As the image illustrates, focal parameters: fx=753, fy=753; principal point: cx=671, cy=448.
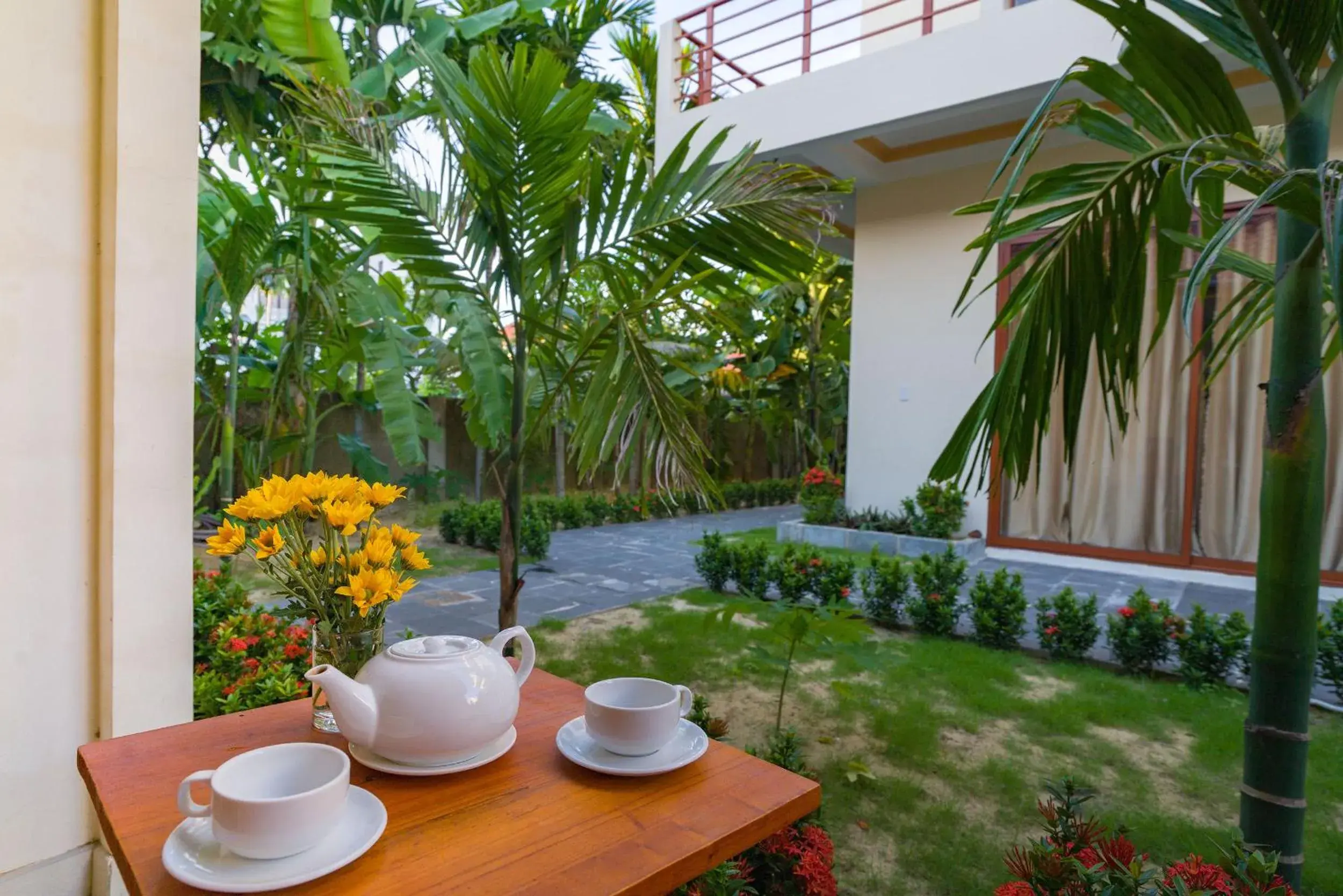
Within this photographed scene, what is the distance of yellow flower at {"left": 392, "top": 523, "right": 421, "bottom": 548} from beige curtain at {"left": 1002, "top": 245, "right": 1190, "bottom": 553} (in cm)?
545

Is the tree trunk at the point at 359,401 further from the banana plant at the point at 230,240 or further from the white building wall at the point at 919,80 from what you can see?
the white building wall at the point at 919,80

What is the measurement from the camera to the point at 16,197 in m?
1.58

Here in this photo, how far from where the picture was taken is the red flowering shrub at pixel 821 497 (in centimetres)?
703

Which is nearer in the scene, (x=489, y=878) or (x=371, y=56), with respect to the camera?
(x=489, y=878)

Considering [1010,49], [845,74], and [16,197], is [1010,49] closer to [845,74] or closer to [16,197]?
[845,74]

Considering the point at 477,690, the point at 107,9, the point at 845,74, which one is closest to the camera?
the point at 477,690

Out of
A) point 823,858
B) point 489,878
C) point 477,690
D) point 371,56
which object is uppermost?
point 371,56

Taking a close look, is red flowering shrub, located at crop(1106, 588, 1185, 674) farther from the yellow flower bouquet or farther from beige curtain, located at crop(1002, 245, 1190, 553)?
the yellow flower bouquet

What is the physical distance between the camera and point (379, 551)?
1074 mm

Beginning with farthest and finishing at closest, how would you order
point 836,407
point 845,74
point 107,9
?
point 836,407 < point 845,74 < point 107,9

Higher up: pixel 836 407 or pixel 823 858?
pixel 836 407

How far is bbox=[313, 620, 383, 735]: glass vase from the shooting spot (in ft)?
3.63

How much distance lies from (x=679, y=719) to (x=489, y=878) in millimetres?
371

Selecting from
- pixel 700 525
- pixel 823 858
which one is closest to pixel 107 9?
pixel 823 858
